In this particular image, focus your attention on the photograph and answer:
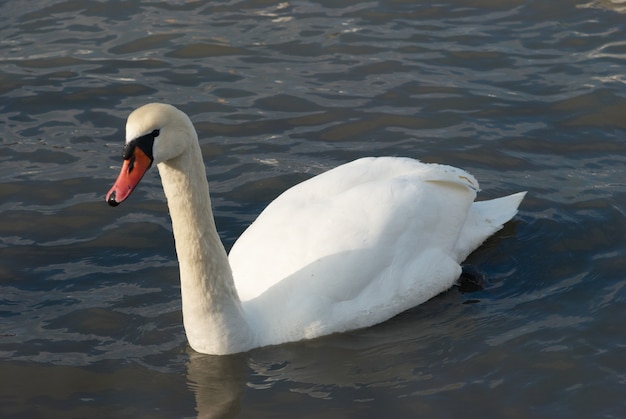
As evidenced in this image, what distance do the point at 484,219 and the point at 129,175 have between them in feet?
12.1

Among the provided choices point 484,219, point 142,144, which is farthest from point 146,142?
point 484,219

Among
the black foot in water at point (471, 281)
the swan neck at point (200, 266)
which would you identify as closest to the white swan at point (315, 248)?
the swan neck at point (200, 266)

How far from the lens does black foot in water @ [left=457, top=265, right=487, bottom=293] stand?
897 centimetres

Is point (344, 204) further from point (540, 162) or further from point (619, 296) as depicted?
point (540, 162)

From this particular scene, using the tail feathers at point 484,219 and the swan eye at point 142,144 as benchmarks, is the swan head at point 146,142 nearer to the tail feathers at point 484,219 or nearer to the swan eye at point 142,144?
the swan eye at point 142,144

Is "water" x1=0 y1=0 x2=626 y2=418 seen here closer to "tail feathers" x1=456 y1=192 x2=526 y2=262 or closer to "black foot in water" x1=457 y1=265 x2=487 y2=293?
"black foot in water" x1=457 y1=265 x2=487 y2=293

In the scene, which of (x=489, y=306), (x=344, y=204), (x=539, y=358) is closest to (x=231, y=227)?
(x=344, y=204)

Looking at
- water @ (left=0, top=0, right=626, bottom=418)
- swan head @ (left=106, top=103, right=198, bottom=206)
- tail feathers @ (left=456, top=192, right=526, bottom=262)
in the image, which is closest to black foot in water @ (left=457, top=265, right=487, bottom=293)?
water @ (left=0, top=0, right=626, bottom=418)

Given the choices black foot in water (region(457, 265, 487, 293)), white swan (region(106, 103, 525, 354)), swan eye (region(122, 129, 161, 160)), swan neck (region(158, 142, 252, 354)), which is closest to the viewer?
swan eye (region(122, 129, 161, 160))

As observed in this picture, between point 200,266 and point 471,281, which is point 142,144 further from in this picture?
point 471,281

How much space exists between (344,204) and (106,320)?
199 cm

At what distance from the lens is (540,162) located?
35.1ft

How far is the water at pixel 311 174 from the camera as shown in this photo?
25.5ft

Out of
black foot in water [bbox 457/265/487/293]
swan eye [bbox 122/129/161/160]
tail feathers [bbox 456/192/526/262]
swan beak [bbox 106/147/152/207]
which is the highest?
swan eye [bbox 122/129/161/160]
